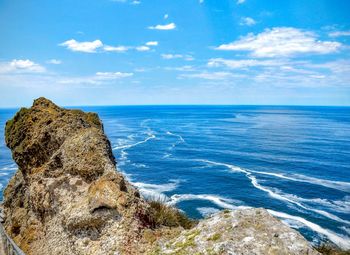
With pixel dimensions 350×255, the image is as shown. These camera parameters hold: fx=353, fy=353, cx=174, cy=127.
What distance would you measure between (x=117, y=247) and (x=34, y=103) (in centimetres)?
1676

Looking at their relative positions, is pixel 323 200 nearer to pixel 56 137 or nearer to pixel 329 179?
pixel 329 179

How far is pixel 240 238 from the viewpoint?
11.6 m

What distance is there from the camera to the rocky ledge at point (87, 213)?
38.8ft

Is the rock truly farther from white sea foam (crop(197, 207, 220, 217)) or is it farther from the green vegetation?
white sea foam (crop(197, 207, 220, 217))

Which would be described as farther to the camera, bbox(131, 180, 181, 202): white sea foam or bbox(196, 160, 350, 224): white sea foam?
bbox(131, 180, 181, 202): white sea foam

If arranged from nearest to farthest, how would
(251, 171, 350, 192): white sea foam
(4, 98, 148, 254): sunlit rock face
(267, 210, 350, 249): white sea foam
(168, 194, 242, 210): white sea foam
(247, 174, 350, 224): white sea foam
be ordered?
(4, 98, 148, 254): sunlit rock face
(267, 210, 350, 249): white sea foam
(247, 174, 350, 224): white sea foam
(168, 194, 242, 210): white sea foam
(251, 171, 350, 192): white sea foam

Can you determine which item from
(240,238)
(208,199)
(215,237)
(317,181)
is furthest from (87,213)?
(317,181)

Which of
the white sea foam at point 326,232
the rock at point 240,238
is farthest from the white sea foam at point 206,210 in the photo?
the rock at point 240,238

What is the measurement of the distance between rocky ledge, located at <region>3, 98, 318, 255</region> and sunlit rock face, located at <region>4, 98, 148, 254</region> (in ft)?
0.13

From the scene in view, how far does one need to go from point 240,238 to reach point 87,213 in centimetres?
668

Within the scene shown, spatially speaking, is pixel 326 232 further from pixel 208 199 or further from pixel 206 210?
pixel 208 199

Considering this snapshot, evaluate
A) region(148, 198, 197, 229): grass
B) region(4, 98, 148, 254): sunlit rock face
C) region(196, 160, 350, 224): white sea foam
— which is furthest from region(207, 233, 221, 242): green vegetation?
region(196, 160, 350, 224): white sea foam

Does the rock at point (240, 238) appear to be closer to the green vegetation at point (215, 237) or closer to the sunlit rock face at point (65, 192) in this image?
the green vegetation at point (215, 237)

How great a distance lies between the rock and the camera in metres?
11.0
